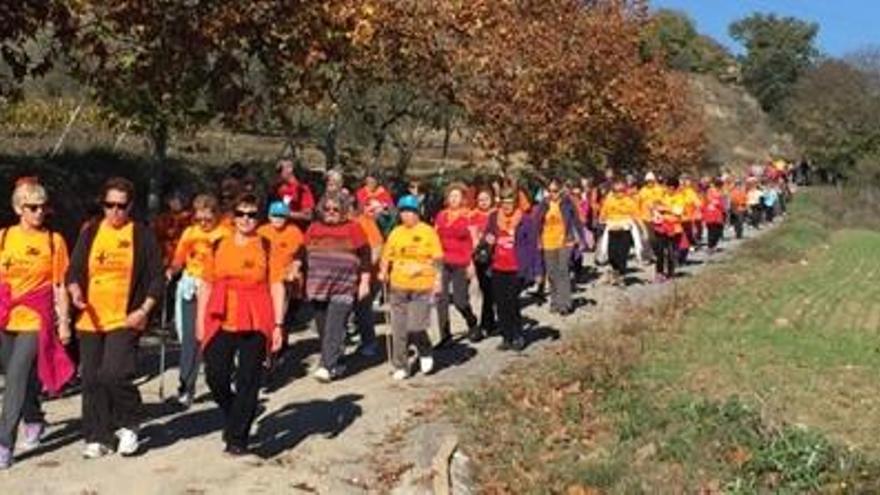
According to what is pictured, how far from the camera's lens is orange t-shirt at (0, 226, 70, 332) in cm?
1016

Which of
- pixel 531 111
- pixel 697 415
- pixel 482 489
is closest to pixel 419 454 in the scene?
pixel 482 489

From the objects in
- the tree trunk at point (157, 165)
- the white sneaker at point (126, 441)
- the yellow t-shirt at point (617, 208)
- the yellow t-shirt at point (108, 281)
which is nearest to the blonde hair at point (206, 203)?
the yellow t-shirt at point (108, 281)

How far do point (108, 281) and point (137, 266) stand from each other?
0.75 feet

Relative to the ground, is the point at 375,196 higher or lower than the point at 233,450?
higher

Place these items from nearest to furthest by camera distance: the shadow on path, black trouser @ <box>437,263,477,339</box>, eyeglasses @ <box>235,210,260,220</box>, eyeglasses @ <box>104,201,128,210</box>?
eyeglasses @ <box>104,201,128,210</box>, eyeglasses @ <box>235,210,260,220</box>, the shadow on path, black trouser @ <box>437,263,477,339</box>

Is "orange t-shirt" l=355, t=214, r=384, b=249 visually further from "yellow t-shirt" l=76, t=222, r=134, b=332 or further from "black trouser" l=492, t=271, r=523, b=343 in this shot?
"yellow t-shirt" l=76, t=222, r=134, b=332

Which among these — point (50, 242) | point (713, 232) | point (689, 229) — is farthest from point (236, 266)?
point (713, 232)

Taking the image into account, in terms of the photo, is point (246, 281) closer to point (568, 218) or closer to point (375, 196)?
point (375, 196)

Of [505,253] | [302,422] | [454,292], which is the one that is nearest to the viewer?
[302,422]

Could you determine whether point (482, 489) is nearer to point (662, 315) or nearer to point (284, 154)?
point (662, 315)

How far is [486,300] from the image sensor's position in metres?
17.4

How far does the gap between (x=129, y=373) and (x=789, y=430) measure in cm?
482

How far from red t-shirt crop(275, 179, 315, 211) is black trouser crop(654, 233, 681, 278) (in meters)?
9.42

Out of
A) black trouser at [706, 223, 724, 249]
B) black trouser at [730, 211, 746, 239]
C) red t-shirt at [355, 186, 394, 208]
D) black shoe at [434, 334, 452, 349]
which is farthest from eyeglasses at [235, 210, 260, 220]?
black trouser at [730, 211, 746, 239]
